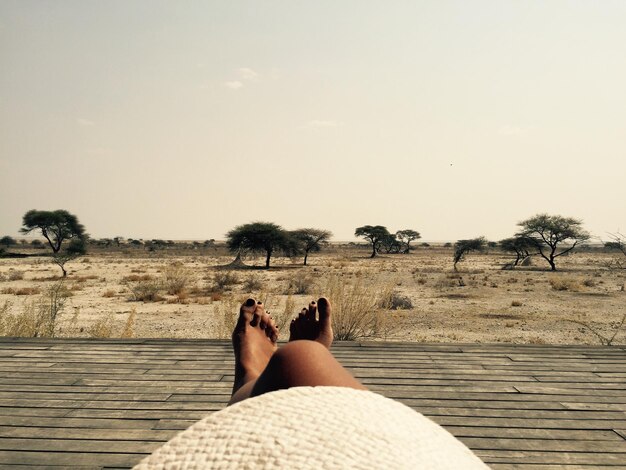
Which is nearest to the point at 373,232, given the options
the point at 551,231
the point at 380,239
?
the point at 380,239

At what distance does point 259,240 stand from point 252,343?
2591 centimetres

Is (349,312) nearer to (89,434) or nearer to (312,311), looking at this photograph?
(312,311)

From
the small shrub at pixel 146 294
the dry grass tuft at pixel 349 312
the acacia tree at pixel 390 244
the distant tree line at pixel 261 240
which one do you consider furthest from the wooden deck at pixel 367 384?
the acacia tree at pixel 390 244

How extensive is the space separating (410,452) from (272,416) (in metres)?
0.13

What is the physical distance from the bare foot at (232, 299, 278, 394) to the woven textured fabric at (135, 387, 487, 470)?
1068 mm

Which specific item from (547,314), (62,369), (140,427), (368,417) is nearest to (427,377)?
(140,427)

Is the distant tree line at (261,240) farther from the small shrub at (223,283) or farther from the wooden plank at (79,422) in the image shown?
the wooden plank at (79,422)

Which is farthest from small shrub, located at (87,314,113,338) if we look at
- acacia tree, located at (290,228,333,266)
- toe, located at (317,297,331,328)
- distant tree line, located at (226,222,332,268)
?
acacia tree, located at (290,228,333,266)

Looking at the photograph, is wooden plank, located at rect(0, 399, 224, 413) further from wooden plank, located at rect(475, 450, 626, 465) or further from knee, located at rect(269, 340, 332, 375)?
knee, located at rect(269, 340, 332, 375)

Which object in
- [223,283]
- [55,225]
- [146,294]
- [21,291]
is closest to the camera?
[146,294]

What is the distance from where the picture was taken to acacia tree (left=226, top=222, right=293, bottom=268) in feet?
91.4

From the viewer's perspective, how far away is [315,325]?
2.61 meters

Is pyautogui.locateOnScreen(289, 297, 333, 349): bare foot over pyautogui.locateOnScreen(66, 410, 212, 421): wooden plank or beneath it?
over

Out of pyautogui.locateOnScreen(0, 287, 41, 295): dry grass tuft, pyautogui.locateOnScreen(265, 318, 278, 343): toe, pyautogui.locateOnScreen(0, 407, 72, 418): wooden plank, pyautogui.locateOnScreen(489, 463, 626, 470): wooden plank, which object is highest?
pyautogui.locateOnScreen(265, 318, 278, 343): toe
